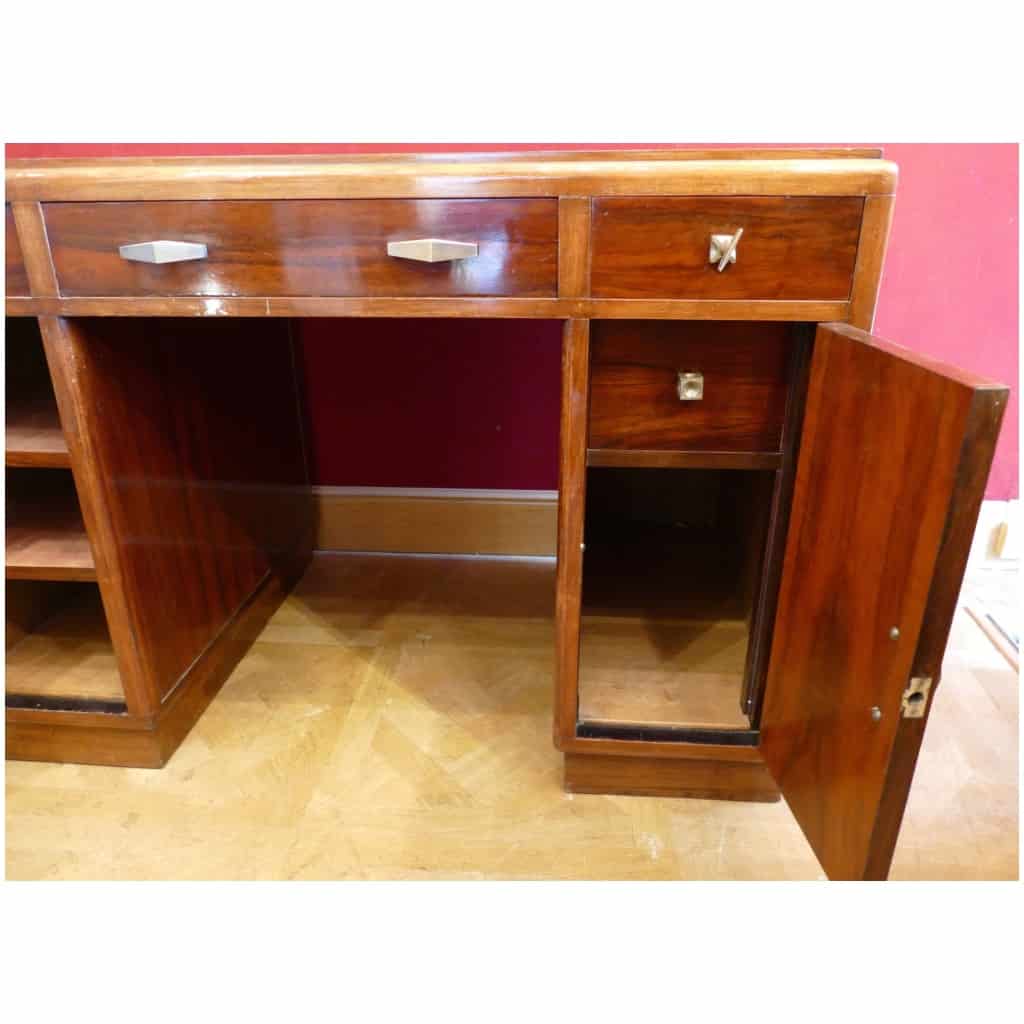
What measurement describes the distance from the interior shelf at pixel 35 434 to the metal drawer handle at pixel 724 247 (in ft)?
2.55

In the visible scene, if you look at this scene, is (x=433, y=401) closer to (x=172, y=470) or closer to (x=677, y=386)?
(x=172, y=470)

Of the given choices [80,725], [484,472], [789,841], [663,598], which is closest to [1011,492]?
[663,598]

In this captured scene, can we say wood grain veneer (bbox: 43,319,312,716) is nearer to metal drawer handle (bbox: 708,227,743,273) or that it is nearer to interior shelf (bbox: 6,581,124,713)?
interior shelf (bbox: 6,581,124,713)

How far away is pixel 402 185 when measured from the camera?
0.70 meters

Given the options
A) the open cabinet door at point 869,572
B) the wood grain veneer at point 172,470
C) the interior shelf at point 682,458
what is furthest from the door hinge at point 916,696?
the wood grain veneer at point 172,470

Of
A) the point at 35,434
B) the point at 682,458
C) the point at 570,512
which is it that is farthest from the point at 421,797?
the point at 35,434

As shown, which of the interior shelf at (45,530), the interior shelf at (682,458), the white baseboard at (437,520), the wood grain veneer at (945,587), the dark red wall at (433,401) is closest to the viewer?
the wood grain veneer at (945,587)

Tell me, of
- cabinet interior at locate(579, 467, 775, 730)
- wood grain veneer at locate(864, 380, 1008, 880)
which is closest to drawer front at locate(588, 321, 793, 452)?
cabinet interior at locate(579, 467, 775, 730)

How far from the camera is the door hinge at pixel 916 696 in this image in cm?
52

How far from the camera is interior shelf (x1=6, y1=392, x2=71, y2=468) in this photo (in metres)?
0.86

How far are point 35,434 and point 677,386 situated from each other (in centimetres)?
81

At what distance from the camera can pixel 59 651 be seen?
1.09 meters

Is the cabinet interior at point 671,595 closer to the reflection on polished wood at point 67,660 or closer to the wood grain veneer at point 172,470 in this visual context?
Result: the wood grain veneer at point 172,470

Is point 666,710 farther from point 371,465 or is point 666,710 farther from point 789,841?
point 371,465
